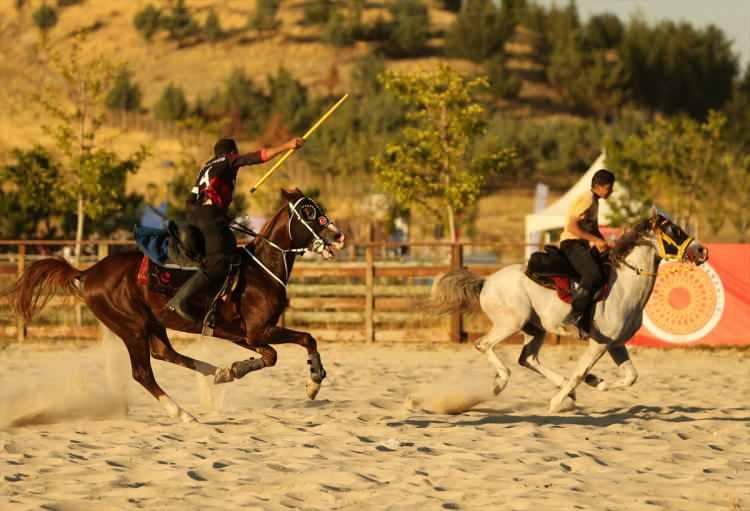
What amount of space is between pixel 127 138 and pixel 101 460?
229 feet

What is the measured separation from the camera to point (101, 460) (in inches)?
333

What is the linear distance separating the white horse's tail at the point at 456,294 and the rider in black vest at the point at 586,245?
1.12 m

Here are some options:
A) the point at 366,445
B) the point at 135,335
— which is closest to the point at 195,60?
the point at 135,335

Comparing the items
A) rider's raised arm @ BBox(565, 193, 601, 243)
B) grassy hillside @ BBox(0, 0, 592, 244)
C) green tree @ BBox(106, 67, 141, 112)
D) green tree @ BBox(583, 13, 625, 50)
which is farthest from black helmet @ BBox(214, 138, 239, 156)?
green tree @ BBox(583, 13, 625, 50)

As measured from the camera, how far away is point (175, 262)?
10609 millimetres

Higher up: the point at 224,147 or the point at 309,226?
the point at 224,147

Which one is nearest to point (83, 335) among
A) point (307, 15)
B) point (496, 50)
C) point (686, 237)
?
point (686, 237)

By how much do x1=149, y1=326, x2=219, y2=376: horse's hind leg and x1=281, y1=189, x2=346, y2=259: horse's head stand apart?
4.58 ft

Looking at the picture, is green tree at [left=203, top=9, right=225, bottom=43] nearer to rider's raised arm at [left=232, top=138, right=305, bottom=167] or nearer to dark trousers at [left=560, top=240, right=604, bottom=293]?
dark trousers at [left=560, top=240, right=604, bottom=293]

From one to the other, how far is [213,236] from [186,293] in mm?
569

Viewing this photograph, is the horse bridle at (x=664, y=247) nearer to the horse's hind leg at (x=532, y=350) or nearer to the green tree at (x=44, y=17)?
the horse's hind leg at (x=532, y=350)

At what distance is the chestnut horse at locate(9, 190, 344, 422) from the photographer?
1055 centimetres

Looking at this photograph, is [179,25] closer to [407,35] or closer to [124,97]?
[407,35]

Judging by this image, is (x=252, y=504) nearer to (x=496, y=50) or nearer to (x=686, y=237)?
(x=686, y=237)
